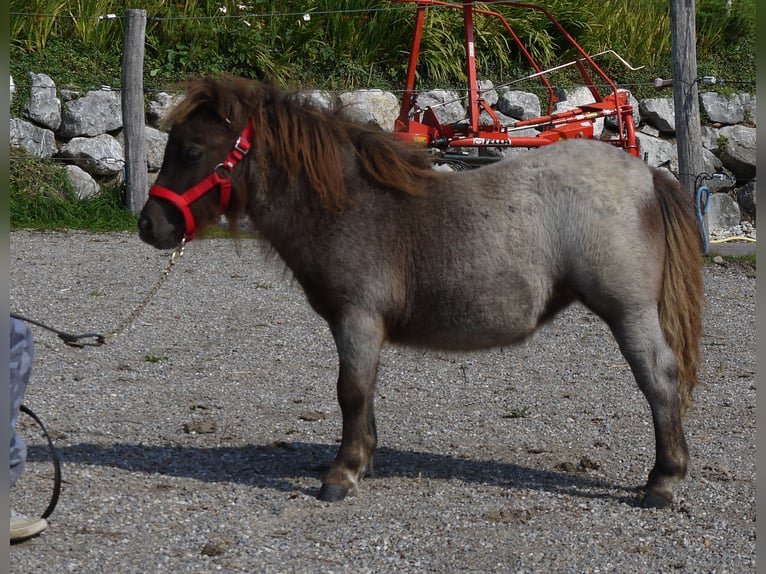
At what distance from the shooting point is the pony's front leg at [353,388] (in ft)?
14.4

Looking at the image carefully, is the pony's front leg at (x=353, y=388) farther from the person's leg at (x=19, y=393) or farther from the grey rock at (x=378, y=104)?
the grey rock at (x=378, y=104)

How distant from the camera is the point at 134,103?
11055 mm

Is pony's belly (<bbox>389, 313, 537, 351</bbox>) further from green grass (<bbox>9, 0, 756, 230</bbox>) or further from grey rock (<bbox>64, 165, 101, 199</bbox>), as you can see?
grey rock (<bbox>64, 165, 101, 199</bbox>)

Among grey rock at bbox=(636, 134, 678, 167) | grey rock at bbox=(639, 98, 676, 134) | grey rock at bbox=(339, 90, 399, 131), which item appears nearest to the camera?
grey rock at bbox=(339, 90, 399, 131)

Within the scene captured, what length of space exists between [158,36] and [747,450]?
388 inches

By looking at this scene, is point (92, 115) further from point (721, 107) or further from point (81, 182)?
point (721, 107)

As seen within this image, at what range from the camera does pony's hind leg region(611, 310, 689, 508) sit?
4.36 meters

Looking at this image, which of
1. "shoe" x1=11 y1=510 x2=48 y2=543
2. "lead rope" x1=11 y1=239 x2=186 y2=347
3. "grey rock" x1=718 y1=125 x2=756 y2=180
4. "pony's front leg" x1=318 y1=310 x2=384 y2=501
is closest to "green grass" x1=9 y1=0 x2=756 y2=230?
"grey rock" x1=718 y1=125 x2=756 y2=180

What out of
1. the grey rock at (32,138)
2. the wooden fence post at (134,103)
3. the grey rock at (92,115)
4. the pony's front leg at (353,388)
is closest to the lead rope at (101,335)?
the pony's front leg at (353,388)

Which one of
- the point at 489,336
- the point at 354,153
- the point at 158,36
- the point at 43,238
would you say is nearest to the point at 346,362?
the point at 489,336

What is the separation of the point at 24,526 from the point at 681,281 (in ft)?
9.83

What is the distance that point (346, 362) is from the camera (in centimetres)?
443

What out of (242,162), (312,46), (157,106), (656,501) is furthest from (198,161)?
(312,46)

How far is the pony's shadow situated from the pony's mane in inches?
52.8
